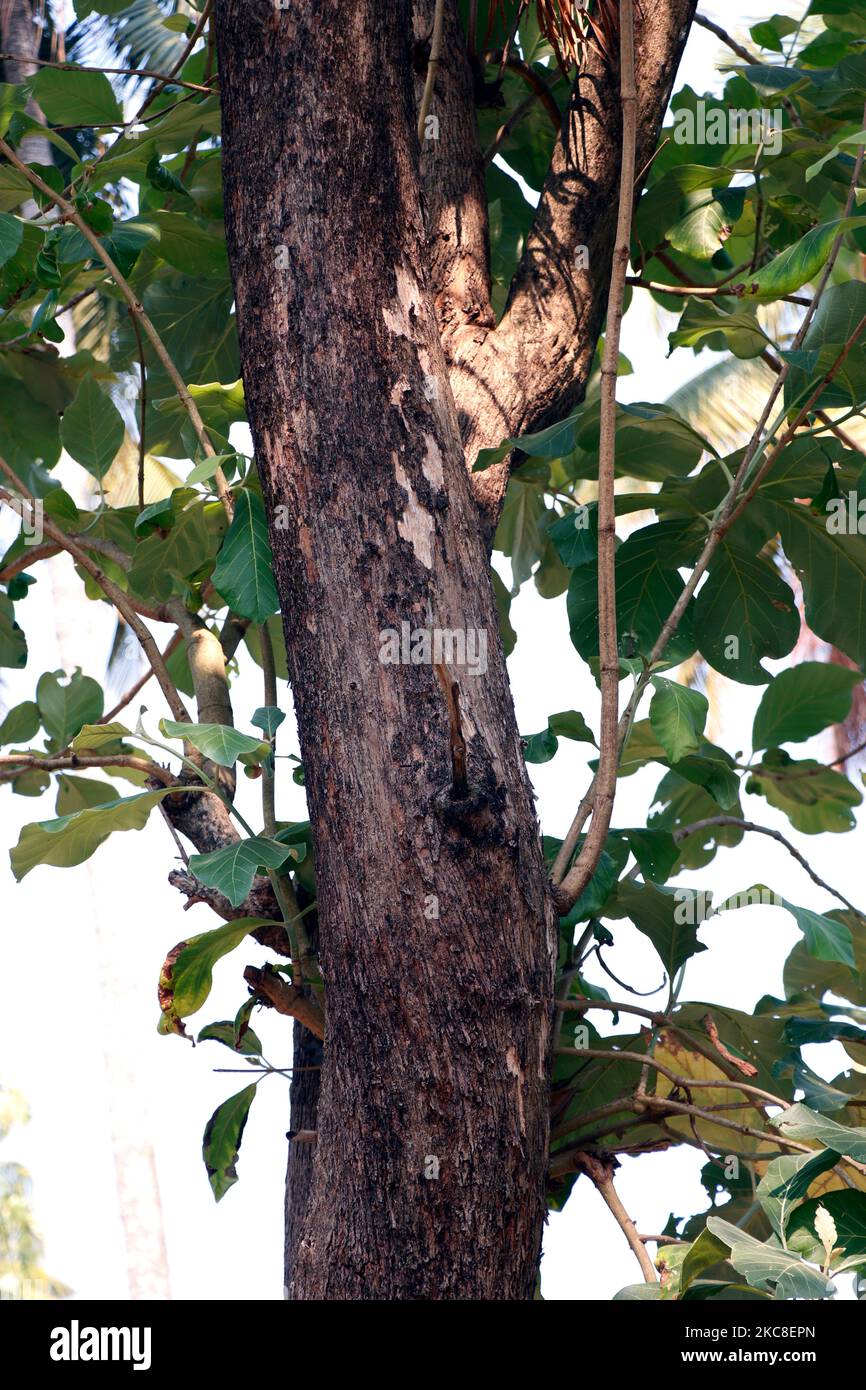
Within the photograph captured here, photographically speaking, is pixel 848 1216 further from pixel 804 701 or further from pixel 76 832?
pixel 76 832

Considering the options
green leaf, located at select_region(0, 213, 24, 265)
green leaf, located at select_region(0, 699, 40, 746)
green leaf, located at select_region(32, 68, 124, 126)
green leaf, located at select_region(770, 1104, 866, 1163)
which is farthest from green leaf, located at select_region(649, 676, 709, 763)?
green leaf, located at select_region(32, 68, 124, 126)

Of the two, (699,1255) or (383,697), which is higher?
(383,697)

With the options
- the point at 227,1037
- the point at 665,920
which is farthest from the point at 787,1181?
the point at 227,1037

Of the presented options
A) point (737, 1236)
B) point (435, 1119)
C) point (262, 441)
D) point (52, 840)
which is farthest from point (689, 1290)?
point (262, 441)

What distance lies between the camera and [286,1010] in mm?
1263

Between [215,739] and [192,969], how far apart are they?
0.83 ft

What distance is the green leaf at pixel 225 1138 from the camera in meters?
1.41

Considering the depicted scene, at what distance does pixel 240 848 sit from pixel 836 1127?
0.59m

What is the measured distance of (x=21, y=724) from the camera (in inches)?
71.6

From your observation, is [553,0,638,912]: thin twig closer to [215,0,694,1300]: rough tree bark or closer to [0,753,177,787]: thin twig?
[215,0,694,1300]: rough tree bark

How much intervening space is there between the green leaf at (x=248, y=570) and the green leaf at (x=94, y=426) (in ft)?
1.23

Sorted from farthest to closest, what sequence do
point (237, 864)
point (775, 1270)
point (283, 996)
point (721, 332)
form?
1. point (721, 332)
2. point (283, 996)
3. point (237, 864)
4. point (775, 1270)

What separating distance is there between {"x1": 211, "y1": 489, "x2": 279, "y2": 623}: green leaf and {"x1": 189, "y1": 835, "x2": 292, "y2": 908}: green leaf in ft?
0.85

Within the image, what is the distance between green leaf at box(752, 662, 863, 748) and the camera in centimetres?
154
